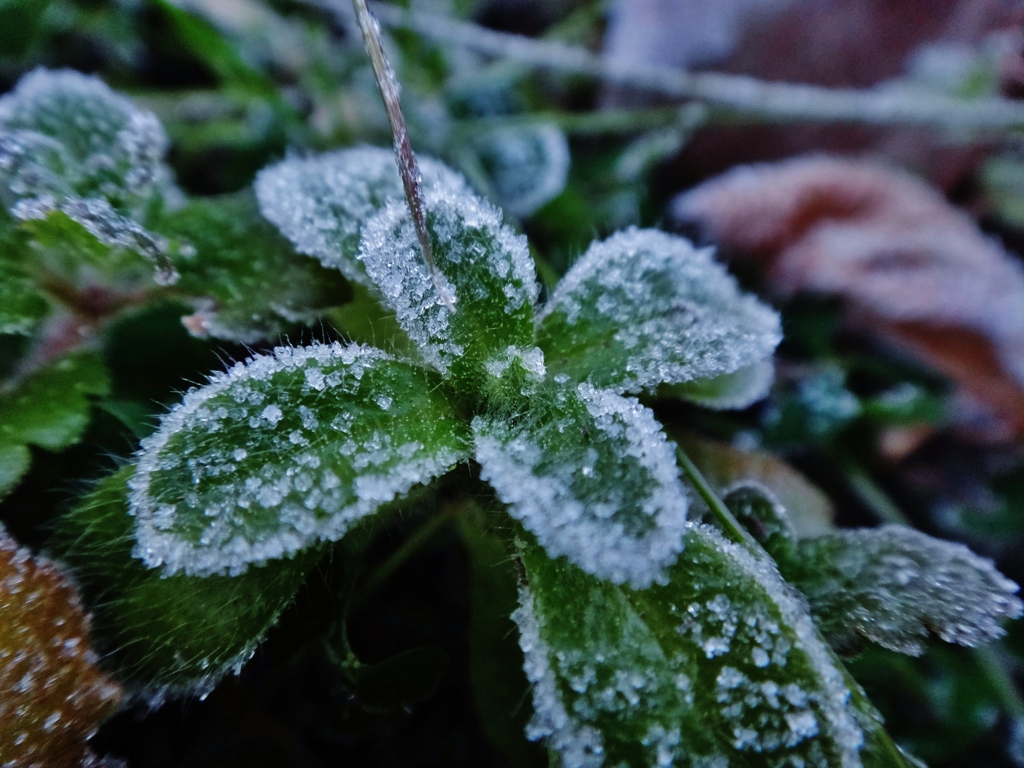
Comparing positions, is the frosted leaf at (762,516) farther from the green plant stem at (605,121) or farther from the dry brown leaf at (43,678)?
the green plant stem at (605,121)

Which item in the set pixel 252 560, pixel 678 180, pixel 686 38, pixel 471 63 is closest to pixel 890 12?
pixel 686 38

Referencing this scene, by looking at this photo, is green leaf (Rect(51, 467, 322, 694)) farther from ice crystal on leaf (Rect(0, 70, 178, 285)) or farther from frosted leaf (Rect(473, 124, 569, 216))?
frosted leaf (Rect(473, 124, 569, 216))

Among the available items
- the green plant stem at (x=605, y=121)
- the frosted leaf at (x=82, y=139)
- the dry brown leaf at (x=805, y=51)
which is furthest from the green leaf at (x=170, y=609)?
the dry brown leaf at (x=805, y=51)

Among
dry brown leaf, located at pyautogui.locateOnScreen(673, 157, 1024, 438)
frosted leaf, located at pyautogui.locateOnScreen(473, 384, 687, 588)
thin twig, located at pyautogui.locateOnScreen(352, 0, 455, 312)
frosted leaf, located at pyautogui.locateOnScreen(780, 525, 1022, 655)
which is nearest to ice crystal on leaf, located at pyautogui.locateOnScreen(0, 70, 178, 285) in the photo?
thin twig, located at pyautogui.locateOnScreen(352, 0, 455, 312)

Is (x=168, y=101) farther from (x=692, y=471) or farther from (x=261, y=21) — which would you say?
(x=692, y=471)

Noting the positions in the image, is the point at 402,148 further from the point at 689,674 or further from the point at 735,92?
the point at 735,92

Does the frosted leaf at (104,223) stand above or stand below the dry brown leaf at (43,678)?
above
